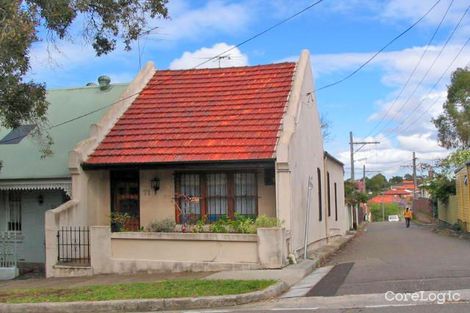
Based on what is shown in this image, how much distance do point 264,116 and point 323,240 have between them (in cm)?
605

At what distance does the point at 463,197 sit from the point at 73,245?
18.6 meters

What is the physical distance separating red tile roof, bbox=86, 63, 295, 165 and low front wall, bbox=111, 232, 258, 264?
2.05 meters

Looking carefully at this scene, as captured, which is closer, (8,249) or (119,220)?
(119,220)

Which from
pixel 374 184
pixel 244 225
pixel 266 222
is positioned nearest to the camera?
pixel 266 222

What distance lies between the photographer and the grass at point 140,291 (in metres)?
10.6

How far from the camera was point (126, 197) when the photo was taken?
17.2 meters

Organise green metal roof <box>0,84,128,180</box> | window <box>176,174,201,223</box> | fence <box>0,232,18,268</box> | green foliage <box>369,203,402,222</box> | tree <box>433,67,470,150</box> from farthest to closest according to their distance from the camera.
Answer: green foliage <box>369,203,402,222</box> → tree <box>433,67,470,150</box> → green metal roof <box>0,84,128,180</box> → fence <box>0,232,18,268</box> → window <box>176,174,201,223</box>

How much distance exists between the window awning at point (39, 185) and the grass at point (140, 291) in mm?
5018

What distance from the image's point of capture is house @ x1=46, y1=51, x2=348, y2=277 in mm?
14641

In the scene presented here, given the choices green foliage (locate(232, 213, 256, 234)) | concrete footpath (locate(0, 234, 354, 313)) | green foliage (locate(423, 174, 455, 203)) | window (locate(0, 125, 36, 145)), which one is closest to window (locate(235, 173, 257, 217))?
green foliage (locate(232, 213, 256, 234))

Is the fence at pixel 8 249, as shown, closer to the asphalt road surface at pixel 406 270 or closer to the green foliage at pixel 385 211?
the asphalt road surface at pixel 406 270

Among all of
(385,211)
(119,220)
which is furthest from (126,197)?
(385,211)

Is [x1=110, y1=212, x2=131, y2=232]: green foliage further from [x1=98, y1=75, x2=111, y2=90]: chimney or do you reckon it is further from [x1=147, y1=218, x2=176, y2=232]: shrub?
[x1=98, y1=75, x2=111, y2=90]: chimney

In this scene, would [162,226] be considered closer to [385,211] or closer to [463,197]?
[463,197]
